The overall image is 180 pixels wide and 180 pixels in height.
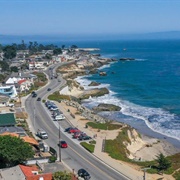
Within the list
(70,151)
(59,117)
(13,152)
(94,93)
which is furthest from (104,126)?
(94,93)

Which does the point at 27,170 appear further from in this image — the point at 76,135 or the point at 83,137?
the point at 76,135

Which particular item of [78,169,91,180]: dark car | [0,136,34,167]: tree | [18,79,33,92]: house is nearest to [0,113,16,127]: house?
[0,136,34,167]: tree

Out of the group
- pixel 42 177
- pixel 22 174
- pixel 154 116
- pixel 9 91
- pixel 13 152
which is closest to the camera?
pixel 42 177

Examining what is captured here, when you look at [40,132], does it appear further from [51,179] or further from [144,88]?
[144,88]

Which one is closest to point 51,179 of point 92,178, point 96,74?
point 92,178

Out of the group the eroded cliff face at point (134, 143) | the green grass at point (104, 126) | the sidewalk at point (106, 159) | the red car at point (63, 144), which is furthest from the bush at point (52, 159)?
the green grass at point (104, 126)

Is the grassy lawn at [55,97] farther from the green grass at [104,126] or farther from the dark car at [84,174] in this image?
the dark car at [84,174]

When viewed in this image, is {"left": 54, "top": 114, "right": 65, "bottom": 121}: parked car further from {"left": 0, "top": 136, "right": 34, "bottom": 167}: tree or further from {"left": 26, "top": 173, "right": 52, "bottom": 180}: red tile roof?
{"left": 26, "top": 173, "right": 52, "bottom": 180}: red tile roof
